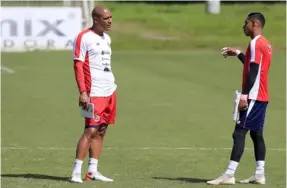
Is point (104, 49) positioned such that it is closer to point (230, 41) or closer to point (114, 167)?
point (114, 167)

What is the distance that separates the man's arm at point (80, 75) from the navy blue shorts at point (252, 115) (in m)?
1.71

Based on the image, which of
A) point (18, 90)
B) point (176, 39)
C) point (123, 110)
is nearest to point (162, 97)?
point (123, 110)

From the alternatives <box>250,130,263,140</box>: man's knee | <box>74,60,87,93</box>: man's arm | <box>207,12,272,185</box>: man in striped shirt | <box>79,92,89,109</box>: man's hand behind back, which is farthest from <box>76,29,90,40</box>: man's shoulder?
<box>250,130,263,140</box>: man's knee

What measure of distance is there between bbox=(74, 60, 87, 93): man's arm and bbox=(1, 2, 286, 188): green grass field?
3.38ft

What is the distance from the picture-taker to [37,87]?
20.9 m

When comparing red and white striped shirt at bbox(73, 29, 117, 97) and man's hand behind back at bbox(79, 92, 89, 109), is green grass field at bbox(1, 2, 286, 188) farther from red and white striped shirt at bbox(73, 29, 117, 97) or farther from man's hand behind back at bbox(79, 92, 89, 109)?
red and white striped shirt at bbox(73, 29, 117, 97)

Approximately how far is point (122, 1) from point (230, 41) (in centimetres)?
999

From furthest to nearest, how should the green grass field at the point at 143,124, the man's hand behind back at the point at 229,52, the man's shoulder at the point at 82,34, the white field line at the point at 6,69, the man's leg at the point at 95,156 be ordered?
the white field line at the point at 6,69 < the green grass field at the point at 143,124 < the man's hand behind back at the point at 229,52 < the man's leg at the point at 95,156 < the man's shoulder at the point at 82,34

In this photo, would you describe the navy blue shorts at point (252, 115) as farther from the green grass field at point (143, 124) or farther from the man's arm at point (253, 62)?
the green grass field at point (143, 124)

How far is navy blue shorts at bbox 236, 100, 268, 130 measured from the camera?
9.69m

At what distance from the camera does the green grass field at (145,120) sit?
1106 cm

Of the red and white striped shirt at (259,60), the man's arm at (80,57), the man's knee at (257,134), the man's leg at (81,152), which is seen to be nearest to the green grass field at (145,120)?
the man's leg at (81,152)

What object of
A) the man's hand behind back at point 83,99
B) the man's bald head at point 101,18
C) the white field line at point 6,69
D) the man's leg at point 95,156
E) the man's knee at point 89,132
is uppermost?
the man's bald head at point 101,18

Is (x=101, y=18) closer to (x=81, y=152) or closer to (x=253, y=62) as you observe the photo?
(x=81, y=152)
